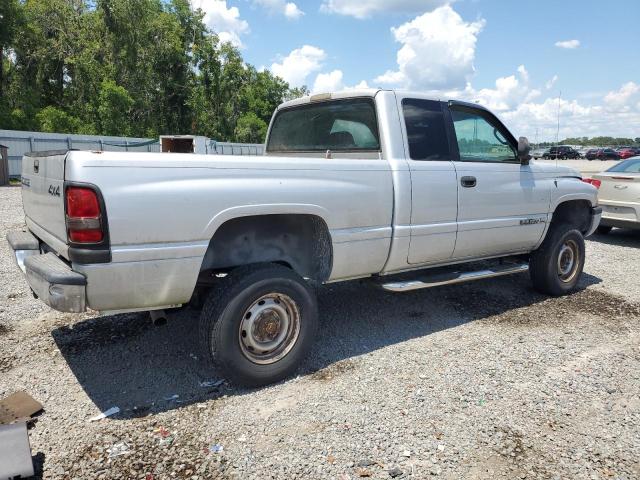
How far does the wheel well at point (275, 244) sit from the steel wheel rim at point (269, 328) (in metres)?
0.35

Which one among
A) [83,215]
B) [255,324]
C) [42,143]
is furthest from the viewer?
[42,143]

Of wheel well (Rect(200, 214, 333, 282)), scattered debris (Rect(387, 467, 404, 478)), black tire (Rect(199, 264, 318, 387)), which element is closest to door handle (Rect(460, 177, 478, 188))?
wheel well (Rect(200, 214, 333, 282))

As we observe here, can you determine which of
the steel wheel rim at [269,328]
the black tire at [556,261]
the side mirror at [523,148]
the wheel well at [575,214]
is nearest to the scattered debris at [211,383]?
the steel wheel rim at [269,328]

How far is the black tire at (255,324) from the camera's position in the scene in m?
3.27

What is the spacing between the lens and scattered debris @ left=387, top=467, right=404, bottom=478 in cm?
259

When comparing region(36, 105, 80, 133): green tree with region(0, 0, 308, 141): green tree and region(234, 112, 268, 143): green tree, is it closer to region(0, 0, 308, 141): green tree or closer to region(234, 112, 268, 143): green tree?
Answer: region(0, 0, 308, 141): green tree

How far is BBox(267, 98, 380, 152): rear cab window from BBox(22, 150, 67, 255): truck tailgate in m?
2.39

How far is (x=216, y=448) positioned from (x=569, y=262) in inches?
190

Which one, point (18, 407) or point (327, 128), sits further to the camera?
point (327, 128)

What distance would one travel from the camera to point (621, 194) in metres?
8.73

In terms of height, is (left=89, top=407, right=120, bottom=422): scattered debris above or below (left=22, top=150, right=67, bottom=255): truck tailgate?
below

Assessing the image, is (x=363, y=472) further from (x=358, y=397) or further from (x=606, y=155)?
(x=606, y=155)

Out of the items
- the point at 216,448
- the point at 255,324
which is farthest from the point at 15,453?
the point at 255,324

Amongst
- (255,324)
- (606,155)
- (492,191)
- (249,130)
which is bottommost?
(255,324)
